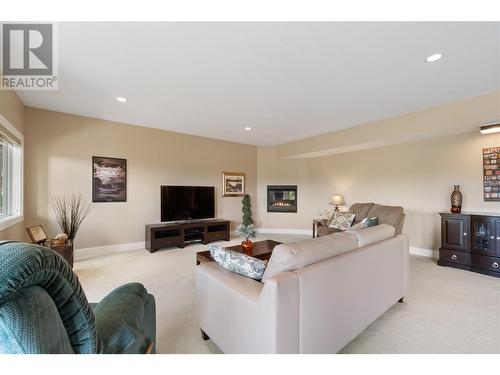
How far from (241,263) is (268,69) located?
6.44ft

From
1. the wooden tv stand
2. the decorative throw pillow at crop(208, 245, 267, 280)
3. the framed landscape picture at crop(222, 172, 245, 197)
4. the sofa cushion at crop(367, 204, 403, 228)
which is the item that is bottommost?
the wooden tv stand

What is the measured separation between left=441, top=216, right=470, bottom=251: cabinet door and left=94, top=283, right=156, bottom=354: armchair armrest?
4.23 m

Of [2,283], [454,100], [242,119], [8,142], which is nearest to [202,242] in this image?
[242,119]

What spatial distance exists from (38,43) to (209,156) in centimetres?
370

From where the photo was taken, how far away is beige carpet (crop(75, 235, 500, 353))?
5.69 ft

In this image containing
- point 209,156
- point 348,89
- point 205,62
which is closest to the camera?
point 205,62

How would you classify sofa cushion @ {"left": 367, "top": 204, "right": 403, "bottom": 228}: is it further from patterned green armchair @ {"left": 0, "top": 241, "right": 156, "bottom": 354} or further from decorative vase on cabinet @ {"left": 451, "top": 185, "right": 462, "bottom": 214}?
patterned green armchair @ {"left": 0, "top": 241, "right": 156, "bottom": 354}

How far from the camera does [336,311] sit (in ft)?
4.93

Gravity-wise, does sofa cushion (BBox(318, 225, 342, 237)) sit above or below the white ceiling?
below

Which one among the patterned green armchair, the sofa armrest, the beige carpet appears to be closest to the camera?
the patterned green armchair

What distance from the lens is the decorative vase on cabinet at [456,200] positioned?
3570 mm

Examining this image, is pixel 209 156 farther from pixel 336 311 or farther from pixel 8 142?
pixel 336 311

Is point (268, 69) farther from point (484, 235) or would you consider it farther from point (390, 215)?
point (484, 235)

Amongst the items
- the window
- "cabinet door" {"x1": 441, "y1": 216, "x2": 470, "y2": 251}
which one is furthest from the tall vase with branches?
"cabinet door" {"x1": 441, "y1": 216, "x2": 470, "y2": 251}
